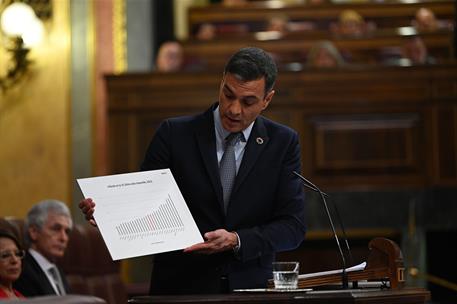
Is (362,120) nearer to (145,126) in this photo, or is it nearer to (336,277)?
(145,126)

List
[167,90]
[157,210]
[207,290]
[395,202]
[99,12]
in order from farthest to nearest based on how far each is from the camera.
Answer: [99,12] < [167,90] < [395,202] < [207,290] < [157,210]

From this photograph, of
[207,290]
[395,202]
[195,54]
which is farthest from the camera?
[195,54]

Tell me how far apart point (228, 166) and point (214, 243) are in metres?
0.43

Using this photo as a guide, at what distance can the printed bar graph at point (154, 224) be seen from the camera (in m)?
3.03

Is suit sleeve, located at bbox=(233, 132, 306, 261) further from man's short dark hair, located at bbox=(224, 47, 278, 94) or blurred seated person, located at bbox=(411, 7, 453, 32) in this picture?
blurred seated person, located at bbox=(411, 7, 453, 32)

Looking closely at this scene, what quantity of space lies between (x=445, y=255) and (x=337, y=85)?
5.20ft

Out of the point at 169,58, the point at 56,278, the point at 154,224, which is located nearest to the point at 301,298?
the point at 154,224

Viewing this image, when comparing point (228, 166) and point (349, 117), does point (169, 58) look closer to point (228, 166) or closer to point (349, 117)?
point (349, 117)

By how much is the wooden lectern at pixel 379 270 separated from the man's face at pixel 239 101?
1.70 ft

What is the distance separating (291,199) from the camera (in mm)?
3436

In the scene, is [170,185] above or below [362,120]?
above

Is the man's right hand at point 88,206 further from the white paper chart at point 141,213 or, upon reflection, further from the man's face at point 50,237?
the man's face at point 50,237

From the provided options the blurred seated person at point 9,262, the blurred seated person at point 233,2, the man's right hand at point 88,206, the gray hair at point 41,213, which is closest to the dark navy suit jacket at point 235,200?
the man's right hand at point 88,206

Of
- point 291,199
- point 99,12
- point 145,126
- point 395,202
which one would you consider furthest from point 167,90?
point 291,199
